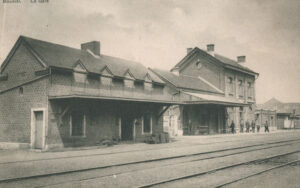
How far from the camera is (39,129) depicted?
59.0ft

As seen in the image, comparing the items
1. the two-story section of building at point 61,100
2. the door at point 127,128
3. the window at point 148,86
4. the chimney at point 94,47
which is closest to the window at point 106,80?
the two-story section of building at point 61,100

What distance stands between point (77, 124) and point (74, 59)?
4.57m

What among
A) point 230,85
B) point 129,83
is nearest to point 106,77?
point 129,83

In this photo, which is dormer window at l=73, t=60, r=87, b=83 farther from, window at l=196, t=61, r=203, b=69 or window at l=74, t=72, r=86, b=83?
window at l=196, t=61, r=203, b=69

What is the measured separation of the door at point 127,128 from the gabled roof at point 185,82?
10.4 metres

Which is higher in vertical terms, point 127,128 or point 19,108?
point 19,108

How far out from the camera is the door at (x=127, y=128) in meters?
22.6

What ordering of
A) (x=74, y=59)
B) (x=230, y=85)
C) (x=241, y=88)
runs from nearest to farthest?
(x=74, y=59), (x=230, y=85), (x=241, y=88)

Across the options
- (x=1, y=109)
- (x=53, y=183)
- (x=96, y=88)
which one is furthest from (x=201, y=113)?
(x=53, y=183)

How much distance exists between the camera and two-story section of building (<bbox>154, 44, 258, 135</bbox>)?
109ft

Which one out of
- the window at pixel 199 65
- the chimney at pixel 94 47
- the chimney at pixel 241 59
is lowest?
the chimney at pixel 94 47

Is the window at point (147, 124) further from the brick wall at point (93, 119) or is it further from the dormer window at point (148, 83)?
the dormer window at point (148, 83)

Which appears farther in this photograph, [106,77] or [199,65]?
[199,65]

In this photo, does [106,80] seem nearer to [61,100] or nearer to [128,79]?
[128,79]
